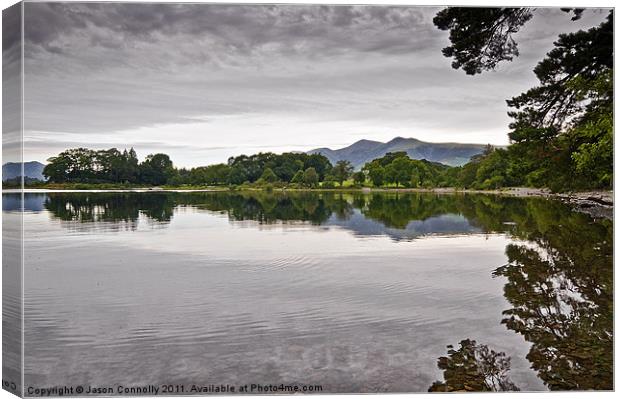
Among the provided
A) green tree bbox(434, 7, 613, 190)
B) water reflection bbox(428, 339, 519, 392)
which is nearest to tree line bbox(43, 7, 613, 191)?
green tree bbox(434, 7, 613, 190)

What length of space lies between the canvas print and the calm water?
0.03 meters

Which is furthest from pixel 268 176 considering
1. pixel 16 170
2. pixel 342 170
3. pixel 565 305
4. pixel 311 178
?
pixel 565 305

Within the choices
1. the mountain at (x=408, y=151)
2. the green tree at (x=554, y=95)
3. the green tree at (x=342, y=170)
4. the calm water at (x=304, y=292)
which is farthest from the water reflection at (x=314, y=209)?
the green tree at (x=554, y=95)

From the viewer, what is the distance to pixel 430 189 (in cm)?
783

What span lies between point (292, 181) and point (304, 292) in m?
1.85

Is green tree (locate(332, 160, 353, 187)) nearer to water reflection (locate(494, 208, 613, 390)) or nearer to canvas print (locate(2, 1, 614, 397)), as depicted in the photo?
canvas print (locate(2, 1, 614, 397))

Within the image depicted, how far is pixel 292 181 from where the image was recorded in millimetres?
7914

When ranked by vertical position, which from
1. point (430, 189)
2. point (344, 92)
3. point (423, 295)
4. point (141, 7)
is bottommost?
point (423, 295)

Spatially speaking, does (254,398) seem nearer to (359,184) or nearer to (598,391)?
(598,391)

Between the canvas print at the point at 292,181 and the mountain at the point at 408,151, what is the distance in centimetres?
3

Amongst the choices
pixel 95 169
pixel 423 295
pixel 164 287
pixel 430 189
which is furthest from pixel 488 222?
pixel 95 169

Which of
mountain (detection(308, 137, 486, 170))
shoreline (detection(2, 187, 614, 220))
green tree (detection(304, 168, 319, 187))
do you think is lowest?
shoreline (detection(2, 187, 614, 220))

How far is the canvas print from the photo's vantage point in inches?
184

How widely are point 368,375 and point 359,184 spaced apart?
12.1 ft
